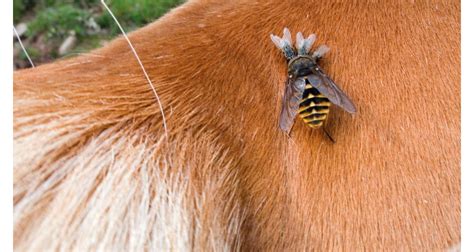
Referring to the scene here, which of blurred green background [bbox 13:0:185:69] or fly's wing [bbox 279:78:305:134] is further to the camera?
blurred green background [bbox 13:0:185:69]

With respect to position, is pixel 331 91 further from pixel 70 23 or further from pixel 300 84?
pixel 70 23

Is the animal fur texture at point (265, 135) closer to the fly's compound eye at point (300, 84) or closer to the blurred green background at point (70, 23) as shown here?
Answer: the fly's compound eye at point (300, 84)

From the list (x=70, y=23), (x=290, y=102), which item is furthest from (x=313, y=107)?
(x=70, y=23)

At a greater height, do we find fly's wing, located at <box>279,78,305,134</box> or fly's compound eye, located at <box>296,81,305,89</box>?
fly's compound eye, located at <box>296,81,305,89</box>
